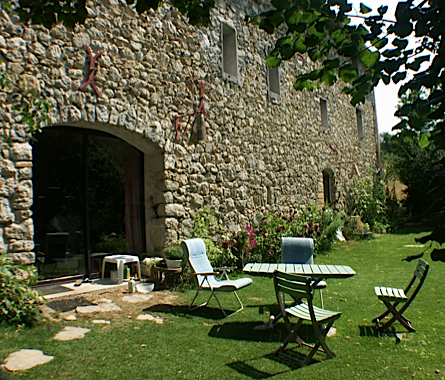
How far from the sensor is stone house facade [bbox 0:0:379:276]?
4.64m

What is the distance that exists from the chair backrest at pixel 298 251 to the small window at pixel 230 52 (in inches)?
161

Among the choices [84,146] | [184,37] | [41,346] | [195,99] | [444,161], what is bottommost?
[41,346]

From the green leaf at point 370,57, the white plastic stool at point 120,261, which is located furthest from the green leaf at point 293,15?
the white plastic stool at point 120,261

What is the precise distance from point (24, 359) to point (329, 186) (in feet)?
35.0

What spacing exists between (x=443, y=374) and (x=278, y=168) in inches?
258

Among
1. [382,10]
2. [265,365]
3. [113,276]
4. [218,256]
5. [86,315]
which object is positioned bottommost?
[265,365]

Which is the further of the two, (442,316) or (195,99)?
(195,99)

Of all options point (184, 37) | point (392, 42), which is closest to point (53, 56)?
point (184, 37)

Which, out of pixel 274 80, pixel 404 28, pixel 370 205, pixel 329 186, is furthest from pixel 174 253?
pixel 370 205

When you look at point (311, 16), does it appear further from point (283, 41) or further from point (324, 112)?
point (324, 112)

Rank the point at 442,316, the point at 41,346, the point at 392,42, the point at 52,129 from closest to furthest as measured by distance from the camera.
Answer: the point at 392,42, the point at 41,346, the point at 442,316, the point at 52,129

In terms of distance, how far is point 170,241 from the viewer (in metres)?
6.27

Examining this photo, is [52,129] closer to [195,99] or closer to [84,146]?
[84,146]

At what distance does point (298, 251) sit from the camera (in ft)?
18.0
